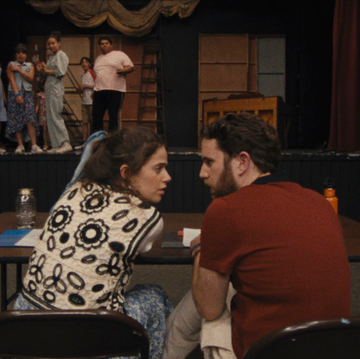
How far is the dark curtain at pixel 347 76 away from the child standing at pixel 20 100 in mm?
3574

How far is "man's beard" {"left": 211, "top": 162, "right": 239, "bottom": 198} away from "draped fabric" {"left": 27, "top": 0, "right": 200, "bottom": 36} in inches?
248

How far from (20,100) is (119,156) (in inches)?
149

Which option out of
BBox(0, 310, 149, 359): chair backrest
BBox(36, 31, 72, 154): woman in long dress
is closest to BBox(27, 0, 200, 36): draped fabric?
BBox(36, 31, 72, 154): woman in long dress

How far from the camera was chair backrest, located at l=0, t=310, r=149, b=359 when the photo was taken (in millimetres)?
878

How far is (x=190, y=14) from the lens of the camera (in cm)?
711

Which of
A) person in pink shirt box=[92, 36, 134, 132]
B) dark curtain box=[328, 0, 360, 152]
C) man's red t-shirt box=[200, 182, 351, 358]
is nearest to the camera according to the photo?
man's red t-shirt box=[200, 182, 351, 358]

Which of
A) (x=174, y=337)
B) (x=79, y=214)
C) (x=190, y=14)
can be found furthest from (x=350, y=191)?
(x=190, y=14)

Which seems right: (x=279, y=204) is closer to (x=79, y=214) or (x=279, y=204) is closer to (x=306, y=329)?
(x=306, y=329)

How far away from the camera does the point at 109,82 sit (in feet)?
16.0

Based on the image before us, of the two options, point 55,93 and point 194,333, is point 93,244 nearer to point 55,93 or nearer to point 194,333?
point 194,333

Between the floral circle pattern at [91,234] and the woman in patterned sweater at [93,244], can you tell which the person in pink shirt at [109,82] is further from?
the floral circle pattern at [91,234]

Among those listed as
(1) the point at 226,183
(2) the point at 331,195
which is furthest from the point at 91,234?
(2) the point at 331,195

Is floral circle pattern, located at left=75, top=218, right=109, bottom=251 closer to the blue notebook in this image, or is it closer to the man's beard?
the man's beard

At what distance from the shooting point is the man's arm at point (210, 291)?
1.10 meters
